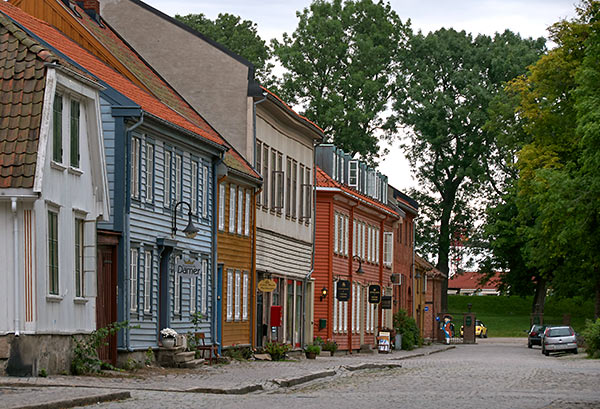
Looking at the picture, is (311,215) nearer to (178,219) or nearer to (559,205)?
(559,205)

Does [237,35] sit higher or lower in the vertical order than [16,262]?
higher

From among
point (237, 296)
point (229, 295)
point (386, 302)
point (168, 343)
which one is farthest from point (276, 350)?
point (386, 302)

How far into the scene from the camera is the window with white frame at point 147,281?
1132 inches

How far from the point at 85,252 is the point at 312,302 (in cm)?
2414

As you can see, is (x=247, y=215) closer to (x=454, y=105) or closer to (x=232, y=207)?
(x=232, y=207)

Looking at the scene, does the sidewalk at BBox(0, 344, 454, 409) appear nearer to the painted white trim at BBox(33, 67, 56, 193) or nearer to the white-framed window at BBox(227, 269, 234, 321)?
the white-framed window at BBox(227, 269, 234, 321)

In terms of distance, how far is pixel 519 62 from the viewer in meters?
74.1

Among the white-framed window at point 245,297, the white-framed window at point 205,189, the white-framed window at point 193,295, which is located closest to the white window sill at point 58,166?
the white-framed window at point 193,295

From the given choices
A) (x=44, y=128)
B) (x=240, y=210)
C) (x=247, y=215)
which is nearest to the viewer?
(x=44, y=128)

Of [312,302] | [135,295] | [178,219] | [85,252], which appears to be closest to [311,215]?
[312,302]

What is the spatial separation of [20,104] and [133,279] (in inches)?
273

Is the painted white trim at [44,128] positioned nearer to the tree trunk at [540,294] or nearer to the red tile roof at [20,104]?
the red tile roof at [20,104]

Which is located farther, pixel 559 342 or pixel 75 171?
pixel 559 342

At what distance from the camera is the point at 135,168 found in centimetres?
2802
